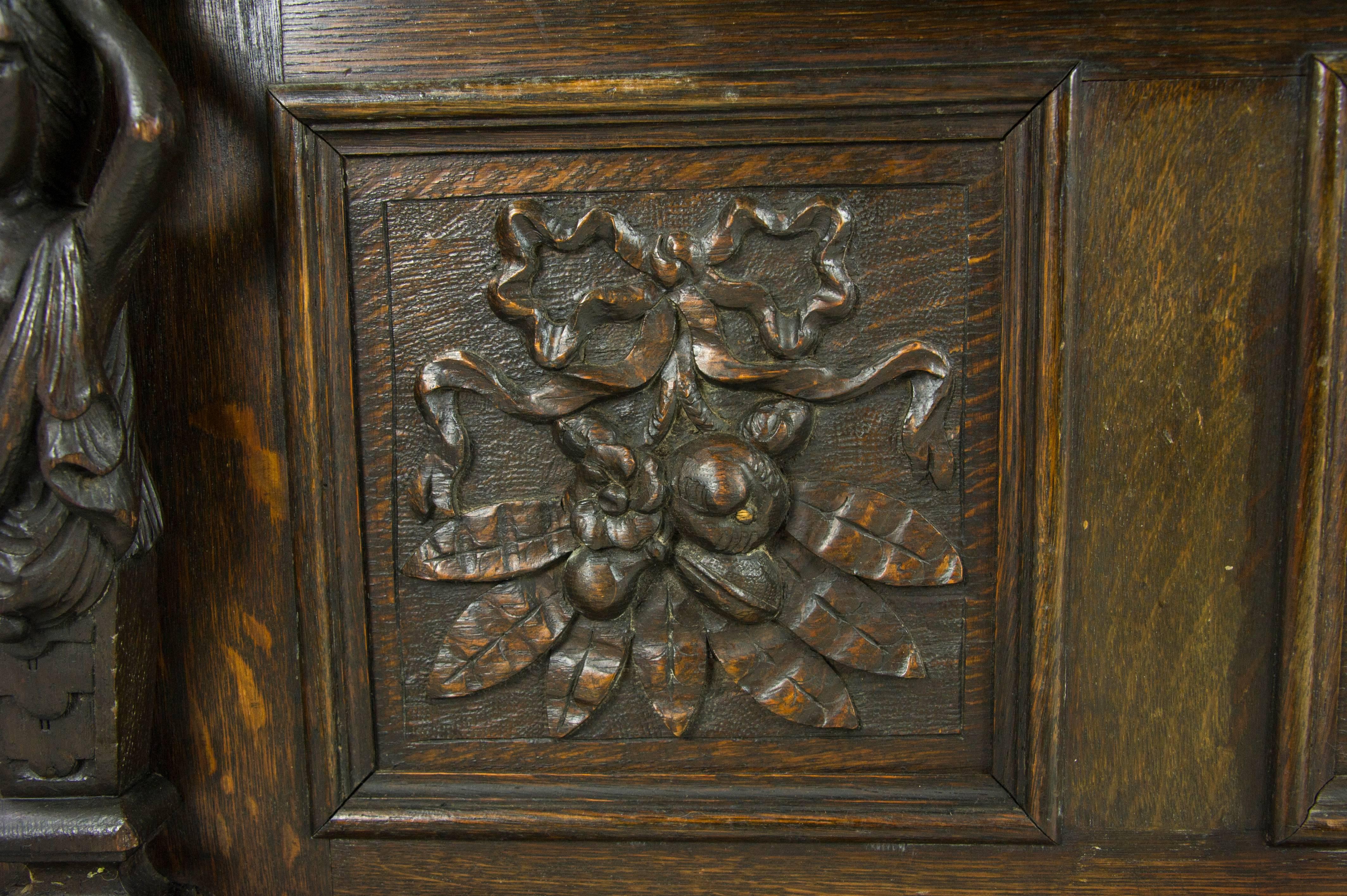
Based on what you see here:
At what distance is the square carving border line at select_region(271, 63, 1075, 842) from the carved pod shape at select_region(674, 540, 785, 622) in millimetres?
124

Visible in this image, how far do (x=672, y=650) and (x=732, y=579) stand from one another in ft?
0.22

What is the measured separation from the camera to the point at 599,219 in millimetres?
565

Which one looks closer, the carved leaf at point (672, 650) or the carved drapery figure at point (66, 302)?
the carved drapery figure at point (66, 302)

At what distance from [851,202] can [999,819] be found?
420 mm

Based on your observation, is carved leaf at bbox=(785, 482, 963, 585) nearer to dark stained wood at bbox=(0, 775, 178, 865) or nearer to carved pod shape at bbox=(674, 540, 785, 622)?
carved pod shape at bbox=(674, 540, 785, 622)

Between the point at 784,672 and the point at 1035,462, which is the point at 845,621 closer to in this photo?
the point at 784,672

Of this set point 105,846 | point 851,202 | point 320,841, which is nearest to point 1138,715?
point 851,202

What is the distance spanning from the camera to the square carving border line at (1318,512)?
0.54m

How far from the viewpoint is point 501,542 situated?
585mm

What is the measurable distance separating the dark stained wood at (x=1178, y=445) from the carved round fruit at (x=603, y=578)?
0.29 meters

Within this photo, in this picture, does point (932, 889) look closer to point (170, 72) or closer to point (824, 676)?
point (824, 676)

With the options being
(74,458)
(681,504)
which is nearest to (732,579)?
(681,504)

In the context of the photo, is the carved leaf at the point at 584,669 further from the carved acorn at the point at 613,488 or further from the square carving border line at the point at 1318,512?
the square carving border line at the point at 1318,512

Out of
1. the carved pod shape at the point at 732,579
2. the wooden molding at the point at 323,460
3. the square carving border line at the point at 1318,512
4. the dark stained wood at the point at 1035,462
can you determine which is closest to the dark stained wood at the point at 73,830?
the wooden molding at the point at 323,460
